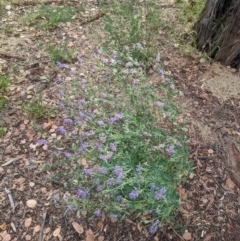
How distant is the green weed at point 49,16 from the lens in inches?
151

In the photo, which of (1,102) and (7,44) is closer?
(1,102)

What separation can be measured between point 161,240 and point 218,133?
1021 millimetres

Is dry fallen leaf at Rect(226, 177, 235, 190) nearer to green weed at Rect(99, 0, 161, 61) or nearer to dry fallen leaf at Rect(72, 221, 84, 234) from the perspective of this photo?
dry fallen leaf at Rect(72, 221, 84, 234)

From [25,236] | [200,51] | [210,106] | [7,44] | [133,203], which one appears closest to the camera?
[133,203]

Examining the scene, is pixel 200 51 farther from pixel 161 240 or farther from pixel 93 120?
pixel 161 240

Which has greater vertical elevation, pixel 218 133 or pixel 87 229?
pixel 218 133

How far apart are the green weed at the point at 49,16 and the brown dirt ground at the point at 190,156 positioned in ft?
1.16

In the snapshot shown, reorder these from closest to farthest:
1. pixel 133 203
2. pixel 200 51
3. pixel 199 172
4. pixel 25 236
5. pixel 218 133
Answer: pixel 133 203 → pixel 25 236 → pixel 199 172 → pixel 218 133 → pixel 200 51

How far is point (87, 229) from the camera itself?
2318 mm

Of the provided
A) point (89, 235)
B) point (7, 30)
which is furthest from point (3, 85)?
point (89, 235)

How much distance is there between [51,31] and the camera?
380 centimetres

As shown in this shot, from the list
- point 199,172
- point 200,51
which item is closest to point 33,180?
point 199,172

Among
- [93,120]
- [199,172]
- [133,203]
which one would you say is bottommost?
[199,172]

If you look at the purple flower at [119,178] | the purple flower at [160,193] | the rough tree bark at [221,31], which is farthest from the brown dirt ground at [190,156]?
the purple flower at [119,178]
